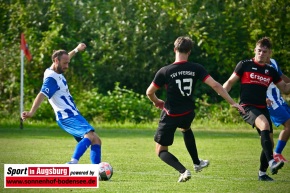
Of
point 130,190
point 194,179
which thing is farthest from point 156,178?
point 130,190

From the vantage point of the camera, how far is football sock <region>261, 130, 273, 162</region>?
11336 mm

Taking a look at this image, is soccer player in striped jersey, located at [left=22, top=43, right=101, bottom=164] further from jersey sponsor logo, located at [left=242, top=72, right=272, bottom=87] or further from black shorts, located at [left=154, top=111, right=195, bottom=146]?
jersey sponsor logo, located at [left=242, top=72, right=272, bottom=87]

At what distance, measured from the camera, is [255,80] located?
468 inches

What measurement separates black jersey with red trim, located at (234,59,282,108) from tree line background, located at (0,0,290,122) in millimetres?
16249

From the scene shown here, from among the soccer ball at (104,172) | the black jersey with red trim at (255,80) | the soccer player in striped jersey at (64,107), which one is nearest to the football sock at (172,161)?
the soccer ball at (104,172)

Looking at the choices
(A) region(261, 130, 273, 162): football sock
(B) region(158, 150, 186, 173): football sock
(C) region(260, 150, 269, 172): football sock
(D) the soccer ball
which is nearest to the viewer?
(B) region(158, 150, 186, 173): football sock

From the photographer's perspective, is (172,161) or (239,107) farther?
(239,107)

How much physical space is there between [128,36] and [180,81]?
20271 mm

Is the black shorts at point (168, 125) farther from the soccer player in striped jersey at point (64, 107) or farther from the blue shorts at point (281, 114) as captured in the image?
the blue shorts at point (281, 114)

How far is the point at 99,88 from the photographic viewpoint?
101ft

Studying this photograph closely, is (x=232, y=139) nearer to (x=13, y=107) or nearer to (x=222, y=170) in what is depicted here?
(x=222, y=170)

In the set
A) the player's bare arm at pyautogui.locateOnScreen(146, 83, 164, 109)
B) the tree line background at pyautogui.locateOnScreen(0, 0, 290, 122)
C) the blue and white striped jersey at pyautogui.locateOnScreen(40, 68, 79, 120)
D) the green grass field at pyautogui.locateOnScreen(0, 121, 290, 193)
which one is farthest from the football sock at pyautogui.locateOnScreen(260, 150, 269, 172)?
the tree line background at pyautogui.locateOnScreen(0, 0, 290, 122)

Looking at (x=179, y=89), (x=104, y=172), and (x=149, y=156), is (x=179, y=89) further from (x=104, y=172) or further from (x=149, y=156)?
(x=149, y=156)

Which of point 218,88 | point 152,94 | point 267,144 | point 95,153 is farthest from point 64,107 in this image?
point 267,144
